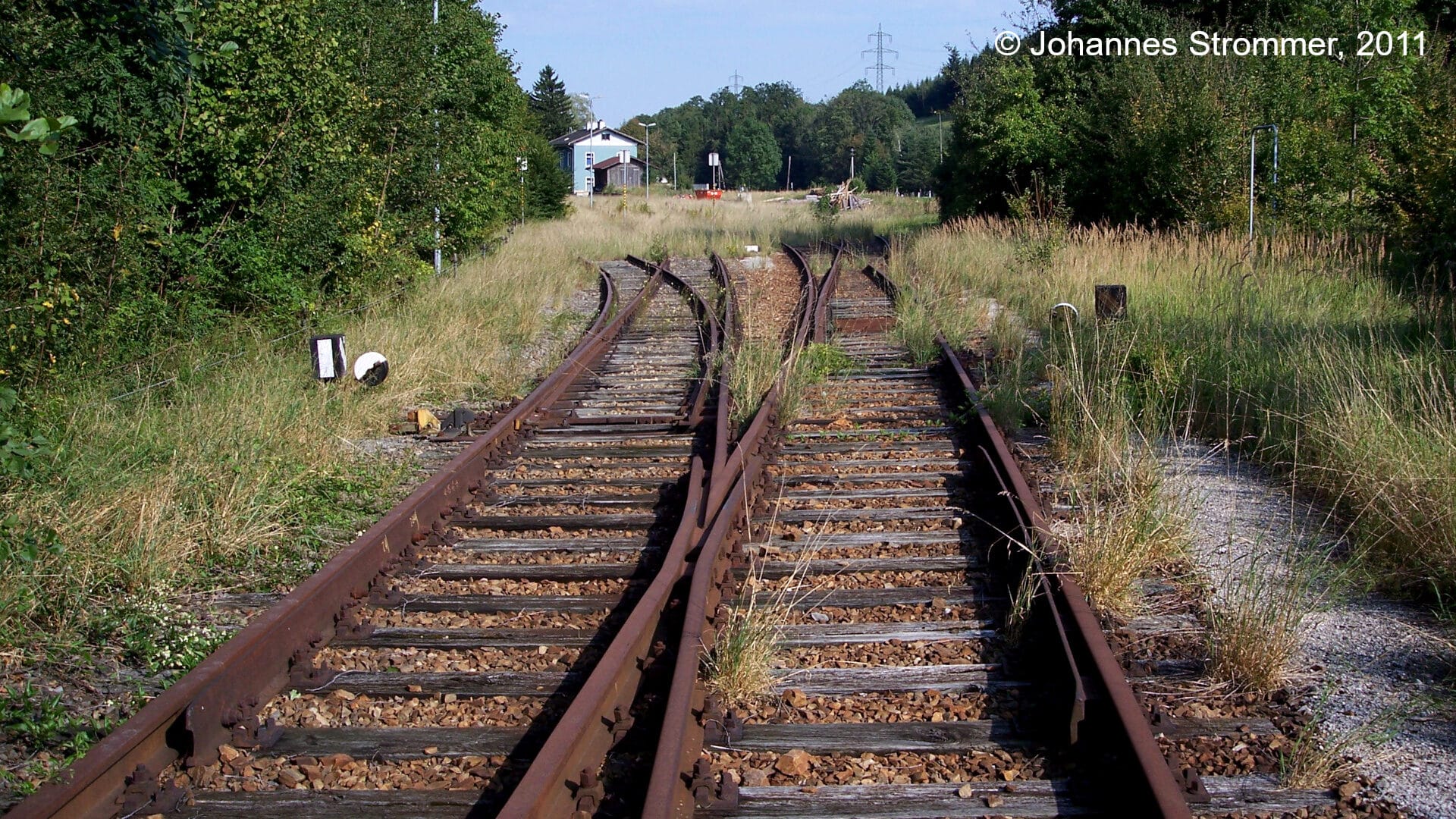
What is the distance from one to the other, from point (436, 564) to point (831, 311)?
29.0 feet

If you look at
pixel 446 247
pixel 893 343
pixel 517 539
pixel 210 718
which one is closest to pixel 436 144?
pixel 446 247

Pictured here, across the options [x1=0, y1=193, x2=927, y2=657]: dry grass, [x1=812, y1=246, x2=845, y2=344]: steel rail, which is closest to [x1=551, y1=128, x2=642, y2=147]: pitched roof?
[x1=812, y1=246, x2=845, y2=344]: steel rail

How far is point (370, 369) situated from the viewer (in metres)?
9.20

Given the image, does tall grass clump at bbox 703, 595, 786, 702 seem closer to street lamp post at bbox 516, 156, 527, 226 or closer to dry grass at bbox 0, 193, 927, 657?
dry grass at bbox 0, 193, 927, 657

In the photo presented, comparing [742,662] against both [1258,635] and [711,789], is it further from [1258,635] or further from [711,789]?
[1258,635]

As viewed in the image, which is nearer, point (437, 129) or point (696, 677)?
point (696, 677)

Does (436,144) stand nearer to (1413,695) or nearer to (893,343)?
(893,343)

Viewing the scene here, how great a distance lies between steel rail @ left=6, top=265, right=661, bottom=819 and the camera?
3418mm

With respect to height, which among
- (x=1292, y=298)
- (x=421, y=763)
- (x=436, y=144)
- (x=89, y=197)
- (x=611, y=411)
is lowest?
(x=421, y=763)

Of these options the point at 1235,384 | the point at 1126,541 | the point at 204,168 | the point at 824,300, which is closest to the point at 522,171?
the point at 824,300

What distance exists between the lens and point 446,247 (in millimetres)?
17734

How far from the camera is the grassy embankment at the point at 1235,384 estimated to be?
17.2 feet

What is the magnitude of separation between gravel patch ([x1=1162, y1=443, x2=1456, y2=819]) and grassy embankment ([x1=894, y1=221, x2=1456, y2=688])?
200mm

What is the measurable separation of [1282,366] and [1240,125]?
10.9 metres
